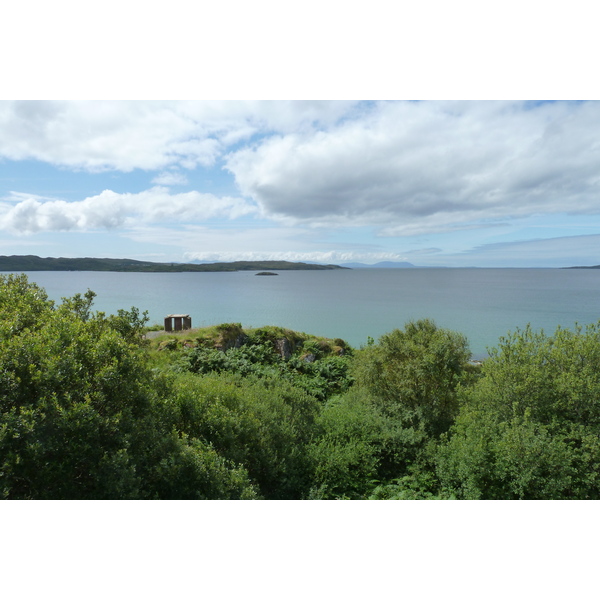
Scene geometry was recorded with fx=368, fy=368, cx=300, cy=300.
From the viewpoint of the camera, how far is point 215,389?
9484 millimetres

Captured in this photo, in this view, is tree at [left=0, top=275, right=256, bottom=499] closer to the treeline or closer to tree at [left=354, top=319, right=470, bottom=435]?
the treeline

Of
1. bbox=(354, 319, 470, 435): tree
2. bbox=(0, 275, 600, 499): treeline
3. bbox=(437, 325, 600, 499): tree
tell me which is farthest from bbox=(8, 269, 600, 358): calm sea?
bbox=(437, 325, 600, 499): tree

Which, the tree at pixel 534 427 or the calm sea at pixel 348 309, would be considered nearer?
the tree at pixel 534 427

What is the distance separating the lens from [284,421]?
9.44 meters

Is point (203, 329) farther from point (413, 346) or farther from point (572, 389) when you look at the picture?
point (572, 389)

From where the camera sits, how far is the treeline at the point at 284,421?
528cm

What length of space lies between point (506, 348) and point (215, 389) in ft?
25.8

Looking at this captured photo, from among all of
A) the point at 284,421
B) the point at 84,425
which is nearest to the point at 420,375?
the point at 284,421

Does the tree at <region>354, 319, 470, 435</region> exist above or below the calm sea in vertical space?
below

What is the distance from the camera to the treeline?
5281 mm

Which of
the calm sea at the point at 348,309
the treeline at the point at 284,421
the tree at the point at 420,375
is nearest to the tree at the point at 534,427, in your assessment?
the treeline at the point at 284,421

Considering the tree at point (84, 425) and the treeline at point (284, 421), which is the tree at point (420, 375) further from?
the tree at point (84, 425)

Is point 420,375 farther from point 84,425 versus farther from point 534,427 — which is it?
point 84,425

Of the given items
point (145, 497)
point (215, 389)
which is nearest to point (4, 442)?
point (145, 497)
